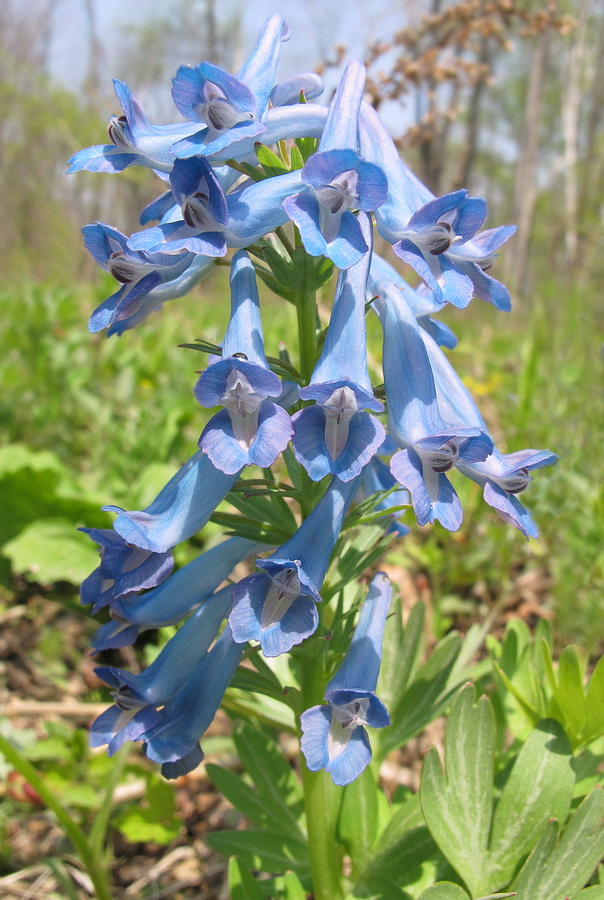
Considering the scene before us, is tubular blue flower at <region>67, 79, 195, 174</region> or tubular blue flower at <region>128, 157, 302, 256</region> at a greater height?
tubular blue flower at <region>67, 79, 195, 174</region>

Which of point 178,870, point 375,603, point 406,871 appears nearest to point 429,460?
point 375,603

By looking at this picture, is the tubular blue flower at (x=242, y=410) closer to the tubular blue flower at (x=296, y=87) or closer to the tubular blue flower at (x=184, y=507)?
the tubular blue flower at (x=184, y=507)

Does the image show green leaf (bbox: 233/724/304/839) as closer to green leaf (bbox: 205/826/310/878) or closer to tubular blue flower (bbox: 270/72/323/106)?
green leaf (bbox: 205/826/310/878)

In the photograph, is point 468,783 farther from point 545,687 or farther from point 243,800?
point 243,800

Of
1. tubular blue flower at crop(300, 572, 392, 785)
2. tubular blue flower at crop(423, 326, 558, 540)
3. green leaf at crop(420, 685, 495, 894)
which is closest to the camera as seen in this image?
tubular blue flower at crop(300, 572, 392, 785)

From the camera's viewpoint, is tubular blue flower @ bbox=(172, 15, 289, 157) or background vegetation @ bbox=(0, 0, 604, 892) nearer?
tubular blue flower @ bbox=(172, 15, 289, 157)

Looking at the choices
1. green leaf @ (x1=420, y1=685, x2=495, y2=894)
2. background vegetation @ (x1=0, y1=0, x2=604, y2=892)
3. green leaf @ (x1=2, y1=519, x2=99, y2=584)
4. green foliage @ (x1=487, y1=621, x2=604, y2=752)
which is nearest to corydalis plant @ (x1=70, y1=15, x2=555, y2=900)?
green leaf @ (x1=420, y1=685, x2=495, y2=894)

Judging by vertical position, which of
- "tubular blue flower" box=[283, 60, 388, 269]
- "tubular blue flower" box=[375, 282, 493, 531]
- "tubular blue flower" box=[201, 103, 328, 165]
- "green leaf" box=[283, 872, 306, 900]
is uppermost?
"tubular blue flower" box=[201, 103, 328, 165]
